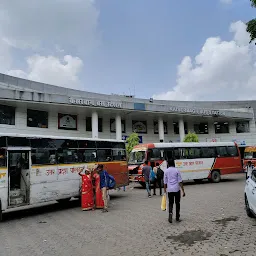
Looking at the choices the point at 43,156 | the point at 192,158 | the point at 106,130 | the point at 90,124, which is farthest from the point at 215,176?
the point at 90,124

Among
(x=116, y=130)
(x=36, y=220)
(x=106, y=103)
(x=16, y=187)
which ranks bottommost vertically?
(x=36, y=220)

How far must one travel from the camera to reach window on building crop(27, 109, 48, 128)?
24984 millimetres

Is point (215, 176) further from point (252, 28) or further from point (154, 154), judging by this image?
point (252, 28)

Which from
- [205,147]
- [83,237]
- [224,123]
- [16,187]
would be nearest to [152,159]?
[205,147]

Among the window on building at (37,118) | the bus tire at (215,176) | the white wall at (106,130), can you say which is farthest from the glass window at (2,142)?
the window on building at (37,118)

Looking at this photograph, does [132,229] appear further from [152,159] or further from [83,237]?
[152,159]

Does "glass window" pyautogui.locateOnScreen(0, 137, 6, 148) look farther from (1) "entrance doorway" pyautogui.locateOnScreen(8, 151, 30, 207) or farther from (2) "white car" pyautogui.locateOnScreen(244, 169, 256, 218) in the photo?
(2) "white car" pyautogui.locateOnScreen(244, 169, 256, 218)

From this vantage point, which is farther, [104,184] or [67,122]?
[67,122]

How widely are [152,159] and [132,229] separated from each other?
10.5 meters

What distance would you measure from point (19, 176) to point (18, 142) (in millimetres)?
1366

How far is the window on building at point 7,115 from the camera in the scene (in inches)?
898

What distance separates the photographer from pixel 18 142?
9.43 metres

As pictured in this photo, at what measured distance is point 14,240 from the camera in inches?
259

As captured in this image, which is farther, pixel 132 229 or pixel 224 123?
pixel 224 123
